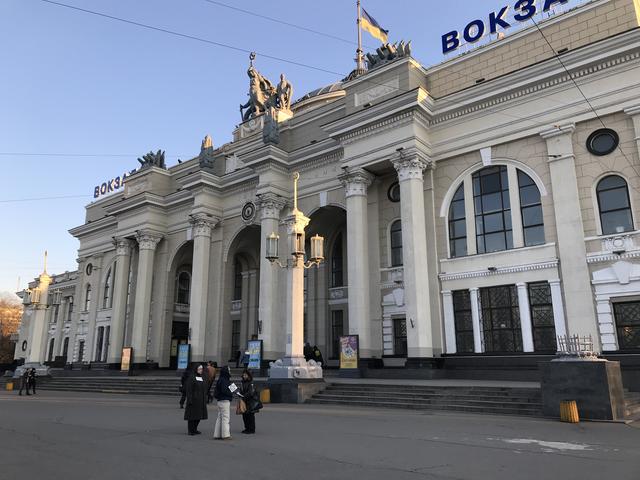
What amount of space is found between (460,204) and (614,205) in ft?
20.8

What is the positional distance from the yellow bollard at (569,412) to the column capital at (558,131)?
12677mm

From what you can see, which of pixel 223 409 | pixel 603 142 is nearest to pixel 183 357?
pixel 223 409

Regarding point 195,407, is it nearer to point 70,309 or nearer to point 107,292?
point 107,292

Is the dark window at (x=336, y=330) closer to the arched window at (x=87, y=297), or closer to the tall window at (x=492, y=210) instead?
the tall window at (x=492, y=210)

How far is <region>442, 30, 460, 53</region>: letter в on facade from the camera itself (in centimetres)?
2473

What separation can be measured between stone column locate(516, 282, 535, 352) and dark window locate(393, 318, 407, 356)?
17.8 ft

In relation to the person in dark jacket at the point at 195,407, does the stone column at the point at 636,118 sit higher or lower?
higher

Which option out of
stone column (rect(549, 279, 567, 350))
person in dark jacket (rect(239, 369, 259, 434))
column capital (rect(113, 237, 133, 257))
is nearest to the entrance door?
column capital (rect(113, 237, 133, 257))

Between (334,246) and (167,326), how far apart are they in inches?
545

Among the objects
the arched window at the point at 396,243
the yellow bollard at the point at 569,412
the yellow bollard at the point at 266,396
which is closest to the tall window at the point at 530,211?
the arched window at the point at 396,243

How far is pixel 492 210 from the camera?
23.0 metres

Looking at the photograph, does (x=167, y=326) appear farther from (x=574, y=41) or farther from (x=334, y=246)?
(x=574, y=41)

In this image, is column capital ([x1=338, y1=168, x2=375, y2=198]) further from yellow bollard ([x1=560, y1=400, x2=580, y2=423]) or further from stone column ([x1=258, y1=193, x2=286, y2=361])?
yellow bollard ([x1=560, y1=400, x2=580, y2=423])

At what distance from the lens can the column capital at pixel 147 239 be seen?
37.3m
